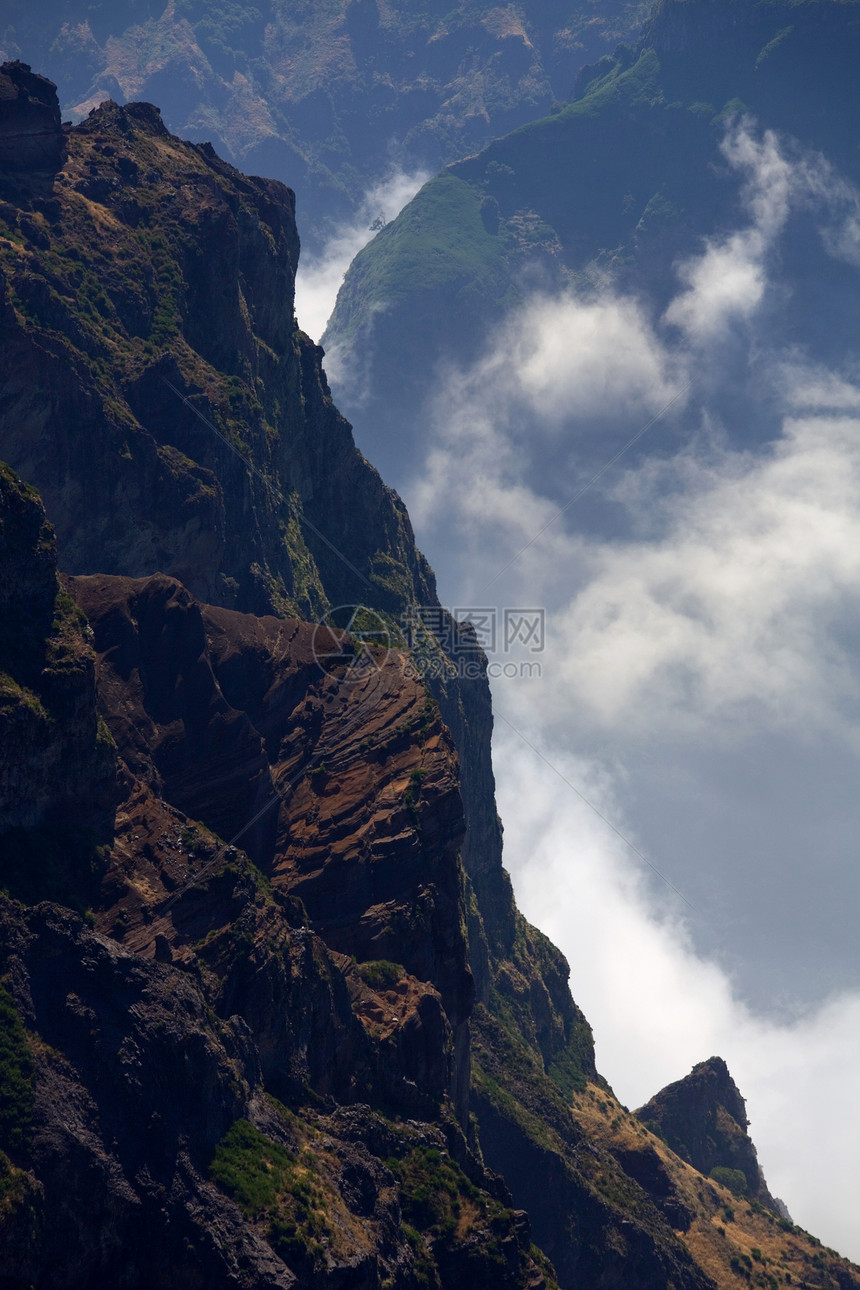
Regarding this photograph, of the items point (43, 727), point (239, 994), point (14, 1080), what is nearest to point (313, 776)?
point (239, 994)

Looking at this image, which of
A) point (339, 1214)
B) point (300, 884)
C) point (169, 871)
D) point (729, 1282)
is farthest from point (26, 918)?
point (729, 1282)

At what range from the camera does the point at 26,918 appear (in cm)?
10350

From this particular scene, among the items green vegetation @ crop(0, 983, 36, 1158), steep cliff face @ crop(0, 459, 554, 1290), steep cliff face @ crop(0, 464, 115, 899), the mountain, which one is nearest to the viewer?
green vegetation @ crop(0, 983, 36, 1158)

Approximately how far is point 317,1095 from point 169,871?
2454 centimetres

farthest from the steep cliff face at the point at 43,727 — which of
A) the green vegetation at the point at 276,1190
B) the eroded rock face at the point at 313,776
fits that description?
the green vegetation at the point at 276,1190

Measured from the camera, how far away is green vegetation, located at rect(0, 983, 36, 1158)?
302ft

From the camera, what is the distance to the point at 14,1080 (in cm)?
9419

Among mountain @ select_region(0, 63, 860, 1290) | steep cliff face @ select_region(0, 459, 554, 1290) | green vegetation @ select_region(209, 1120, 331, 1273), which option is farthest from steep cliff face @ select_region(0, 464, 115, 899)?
green vegetation @ select_region(209, 1120, 331, 1273)

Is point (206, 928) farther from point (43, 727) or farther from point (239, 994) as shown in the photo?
point (43, 727)

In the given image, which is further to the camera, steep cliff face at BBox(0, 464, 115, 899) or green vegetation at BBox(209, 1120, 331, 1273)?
steep cliff face at BBox(0, 464, 115, 899)

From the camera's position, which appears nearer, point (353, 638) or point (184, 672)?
point (184, 672)

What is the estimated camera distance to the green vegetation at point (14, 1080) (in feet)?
302

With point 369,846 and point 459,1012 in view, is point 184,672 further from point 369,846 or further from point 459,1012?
point 459,1012

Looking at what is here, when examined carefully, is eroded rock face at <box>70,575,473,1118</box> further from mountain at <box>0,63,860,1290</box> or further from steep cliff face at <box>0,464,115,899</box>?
steep cliff face at <box>0,464,115,899</box>
